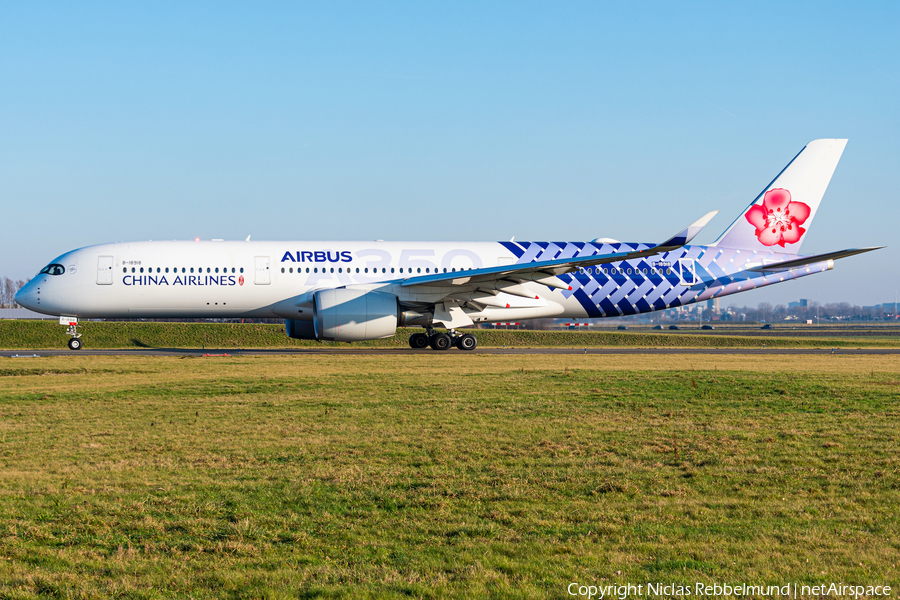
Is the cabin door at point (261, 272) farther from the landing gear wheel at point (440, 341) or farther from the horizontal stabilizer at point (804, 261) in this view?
the horizontal stabilizer at point (804, 261)

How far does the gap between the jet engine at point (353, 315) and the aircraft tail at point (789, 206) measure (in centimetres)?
1472

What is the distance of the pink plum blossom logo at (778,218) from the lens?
1208 inches

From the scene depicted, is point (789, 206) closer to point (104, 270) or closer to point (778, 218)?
point (778, 218)

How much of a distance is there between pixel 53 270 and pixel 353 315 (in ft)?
38.2

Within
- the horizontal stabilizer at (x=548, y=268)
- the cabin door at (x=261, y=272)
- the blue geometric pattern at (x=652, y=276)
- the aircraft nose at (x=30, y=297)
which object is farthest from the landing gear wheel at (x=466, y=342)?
the aircraft nose at (x=30, y=297)

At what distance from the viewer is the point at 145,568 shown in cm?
472

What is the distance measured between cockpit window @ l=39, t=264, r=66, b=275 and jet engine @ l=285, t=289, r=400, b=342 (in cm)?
971

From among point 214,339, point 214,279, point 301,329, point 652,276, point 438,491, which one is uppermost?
point 214,279

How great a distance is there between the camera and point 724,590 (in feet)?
14.3

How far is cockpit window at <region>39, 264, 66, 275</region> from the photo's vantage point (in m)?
26.9

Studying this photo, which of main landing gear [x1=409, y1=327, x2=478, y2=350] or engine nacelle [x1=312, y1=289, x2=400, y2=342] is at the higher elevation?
engine nacelle [x1=312, y1=289, x2=400, y2=342]

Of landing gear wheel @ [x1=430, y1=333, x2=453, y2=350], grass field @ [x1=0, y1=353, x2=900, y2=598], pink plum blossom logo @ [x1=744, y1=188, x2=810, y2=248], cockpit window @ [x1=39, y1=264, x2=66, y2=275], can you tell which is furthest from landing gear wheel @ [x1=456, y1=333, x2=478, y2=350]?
cockpit window @ [x1=39, y1=264, x2=66, y2=275]

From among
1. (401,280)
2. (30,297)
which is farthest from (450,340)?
(30,297)

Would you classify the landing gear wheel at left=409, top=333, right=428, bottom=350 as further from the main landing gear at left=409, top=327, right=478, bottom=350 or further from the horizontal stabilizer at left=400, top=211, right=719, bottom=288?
the horizontal stabilizer at left=400, top=211, right=719, bottom=288
